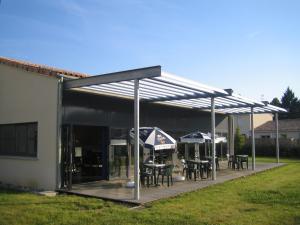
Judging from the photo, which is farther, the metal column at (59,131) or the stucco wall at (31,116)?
the stucco wall at (31,116)

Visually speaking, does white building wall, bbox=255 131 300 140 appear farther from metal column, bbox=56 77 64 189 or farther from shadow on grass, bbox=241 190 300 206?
metal column, bbox=56 77 64 189

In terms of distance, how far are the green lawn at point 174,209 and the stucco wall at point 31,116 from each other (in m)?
1.37

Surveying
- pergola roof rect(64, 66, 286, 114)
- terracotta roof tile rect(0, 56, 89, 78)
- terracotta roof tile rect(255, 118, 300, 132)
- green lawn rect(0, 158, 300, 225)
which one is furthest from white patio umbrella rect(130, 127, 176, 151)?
terracotta roof tile rect(255, 118, 300, 132)

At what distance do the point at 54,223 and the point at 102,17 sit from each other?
621cm

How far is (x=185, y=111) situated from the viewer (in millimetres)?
19953

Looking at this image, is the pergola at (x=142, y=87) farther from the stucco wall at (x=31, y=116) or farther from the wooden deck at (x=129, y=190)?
the stucco wall at (x=31, y=116)

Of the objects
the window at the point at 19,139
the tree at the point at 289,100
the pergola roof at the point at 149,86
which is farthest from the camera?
the tree at the point at 289,100

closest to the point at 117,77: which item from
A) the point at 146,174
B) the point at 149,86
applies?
the point at 149,86

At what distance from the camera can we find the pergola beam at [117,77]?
994cm

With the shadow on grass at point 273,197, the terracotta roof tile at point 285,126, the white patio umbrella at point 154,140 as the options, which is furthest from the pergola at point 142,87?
the terracotta roof tile at point 285,126

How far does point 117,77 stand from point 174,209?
428cm

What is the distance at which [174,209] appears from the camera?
8836 mm

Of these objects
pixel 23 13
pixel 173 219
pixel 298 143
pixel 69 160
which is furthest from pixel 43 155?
pixel 298 143

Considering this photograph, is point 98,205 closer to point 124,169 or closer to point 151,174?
point 151,174
